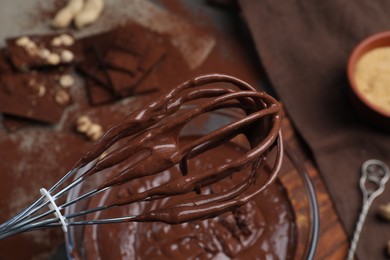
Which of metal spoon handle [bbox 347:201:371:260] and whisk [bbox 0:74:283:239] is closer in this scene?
whisk [bbox 0:74:283:239]

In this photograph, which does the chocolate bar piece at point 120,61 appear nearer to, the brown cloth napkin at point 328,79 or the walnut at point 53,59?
the walnut at point 53,59

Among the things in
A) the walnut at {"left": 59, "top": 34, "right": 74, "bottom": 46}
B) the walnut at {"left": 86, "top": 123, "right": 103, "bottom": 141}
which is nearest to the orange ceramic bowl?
the walnut at {"left": 86, "top": 123, "right": 103, "bottom": 141}

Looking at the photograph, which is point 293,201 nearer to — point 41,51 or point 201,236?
point 201,236

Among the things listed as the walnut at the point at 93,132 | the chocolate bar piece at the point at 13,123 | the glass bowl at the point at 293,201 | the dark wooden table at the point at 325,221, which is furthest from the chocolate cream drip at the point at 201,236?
the chocolate bar piece at the point at 13,123

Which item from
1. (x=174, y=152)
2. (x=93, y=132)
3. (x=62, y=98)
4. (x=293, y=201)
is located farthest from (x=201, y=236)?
(x=62, y=98)

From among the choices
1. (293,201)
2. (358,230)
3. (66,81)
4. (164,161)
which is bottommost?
(358,230)

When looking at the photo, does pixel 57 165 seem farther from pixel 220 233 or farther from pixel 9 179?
pixel 220 233

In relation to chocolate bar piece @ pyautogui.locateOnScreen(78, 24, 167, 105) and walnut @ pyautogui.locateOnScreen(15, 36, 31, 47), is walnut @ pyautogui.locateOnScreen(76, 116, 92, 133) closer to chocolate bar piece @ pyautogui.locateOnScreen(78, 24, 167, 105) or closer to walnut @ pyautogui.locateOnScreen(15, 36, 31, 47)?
chocolate bar piece @ pyautogui.locateOnScreen(78, 24, 167, 105)
